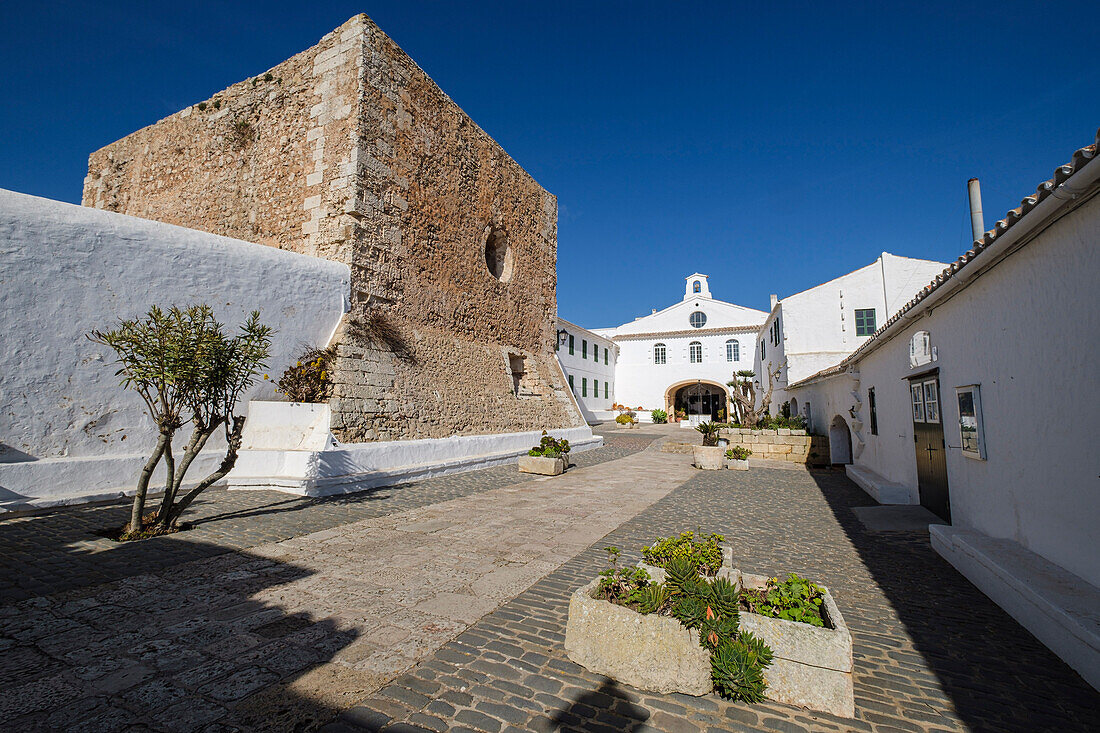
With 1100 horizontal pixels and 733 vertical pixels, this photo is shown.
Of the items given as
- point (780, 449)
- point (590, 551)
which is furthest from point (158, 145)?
→ point (780, 449)

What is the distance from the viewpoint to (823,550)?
17.0 feet

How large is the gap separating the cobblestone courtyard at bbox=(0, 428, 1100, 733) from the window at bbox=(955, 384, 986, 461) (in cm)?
113

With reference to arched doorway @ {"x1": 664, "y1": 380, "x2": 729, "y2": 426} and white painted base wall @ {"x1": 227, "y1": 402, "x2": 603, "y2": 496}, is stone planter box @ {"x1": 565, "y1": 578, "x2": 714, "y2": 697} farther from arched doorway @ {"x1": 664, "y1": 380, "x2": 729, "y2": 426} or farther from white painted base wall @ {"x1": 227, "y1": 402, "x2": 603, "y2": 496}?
arched doorway @ {"x1": 664, "y1": 380, "x2": 729, "y2": 426}

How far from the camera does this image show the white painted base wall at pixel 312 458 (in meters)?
7.46

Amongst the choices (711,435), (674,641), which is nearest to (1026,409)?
(674,641)

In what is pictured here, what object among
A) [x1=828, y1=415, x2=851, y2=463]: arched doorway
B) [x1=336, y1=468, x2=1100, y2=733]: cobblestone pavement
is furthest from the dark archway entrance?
[x1=336, y1=468, x2=1100, y2=733]: cobblestone pavement

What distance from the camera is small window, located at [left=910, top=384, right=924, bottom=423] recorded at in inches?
257

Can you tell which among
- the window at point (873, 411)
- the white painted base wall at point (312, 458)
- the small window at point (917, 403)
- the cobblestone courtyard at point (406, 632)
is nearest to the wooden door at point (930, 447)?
the small window at point (917, 403)

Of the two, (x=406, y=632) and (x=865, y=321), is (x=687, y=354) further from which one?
(x=406, y=632)

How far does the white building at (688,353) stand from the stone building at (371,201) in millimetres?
21018

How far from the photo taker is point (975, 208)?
920 cm

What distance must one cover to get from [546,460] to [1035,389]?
7836 mm

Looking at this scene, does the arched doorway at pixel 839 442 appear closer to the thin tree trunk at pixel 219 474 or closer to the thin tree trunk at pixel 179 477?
the thin tree trunk at pixel 219 474

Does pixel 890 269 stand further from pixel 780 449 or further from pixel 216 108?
pixel 216 108
